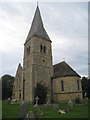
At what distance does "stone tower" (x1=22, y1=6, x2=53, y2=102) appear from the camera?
3058 cm

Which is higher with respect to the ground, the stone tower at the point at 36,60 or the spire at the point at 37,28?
the spire at the point at 37,28

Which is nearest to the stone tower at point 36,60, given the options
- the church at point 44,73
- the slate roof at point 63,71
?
the church at point 44,73

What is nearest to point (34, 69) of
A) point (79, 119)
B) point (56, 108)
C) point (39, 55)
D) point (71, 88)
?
point (39, 55)

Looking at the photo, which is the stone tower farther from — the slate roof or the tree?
the tree

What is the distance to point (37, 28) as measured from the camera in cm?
3519

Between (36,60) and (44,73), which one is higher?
(36,60)

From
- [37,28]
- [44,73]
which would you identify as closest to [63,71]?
[44,73]

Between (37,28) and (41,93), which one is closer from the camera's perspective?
(41,93)

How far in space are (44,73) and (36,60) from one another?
9.99 feet

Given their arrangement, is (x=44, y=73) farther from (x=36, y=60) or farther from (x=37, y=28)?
(x=37, y=28)

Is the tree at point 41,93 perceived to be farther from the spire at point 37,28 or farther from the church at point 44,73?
the spire at point 37,28

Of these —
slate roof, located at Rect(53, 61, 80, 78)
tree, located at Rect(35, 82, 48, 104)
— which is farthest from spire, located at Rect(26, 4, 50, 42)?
tree, located at Rect(35, 82, 48, 104)

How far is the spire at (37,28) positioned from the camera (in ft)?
115

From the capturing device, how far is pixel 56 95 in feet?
102
